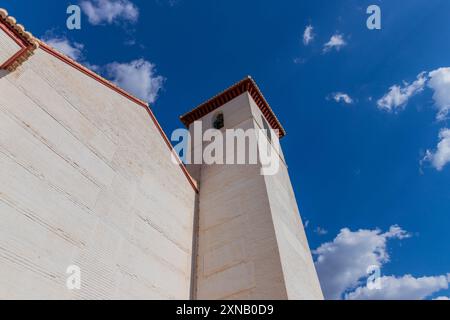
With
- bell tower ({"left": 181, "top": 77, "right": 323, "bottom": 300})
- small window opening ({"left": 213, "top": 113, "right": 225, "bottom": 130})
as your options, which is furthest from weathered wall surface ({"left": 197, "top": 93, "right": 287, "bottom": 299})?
small window opening ({"left": 213, "top": 113, "right": 225, "bottom": 130})

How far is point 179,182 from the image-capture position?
28.4 feet

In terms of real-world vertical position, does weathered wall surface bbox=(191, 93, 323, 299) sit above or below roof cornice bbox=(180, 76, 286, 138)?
below

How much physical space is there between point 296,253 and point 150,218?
3.72 metres

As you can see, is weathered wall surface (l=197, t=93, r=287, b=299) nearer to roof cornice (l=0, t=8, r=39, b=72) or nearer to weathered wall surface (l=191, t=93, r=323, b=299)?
weathered wall surface (l=191, t=93, r=323, b=299)

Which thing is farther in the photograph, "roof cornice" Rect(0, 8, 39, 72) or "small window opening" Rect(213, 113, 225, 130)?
"small window opening" Rect(213, 113, 225, 130)

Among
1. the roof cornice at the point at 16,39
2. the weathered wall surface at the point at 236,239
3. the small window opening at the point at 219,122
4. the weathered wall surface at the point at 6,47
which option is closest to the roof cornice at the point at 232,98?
the small window opening at the point at 219,122

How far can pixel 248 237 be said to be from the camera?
698 cm

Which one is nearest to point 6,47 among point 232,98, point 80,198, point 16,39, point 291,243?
point 16,39

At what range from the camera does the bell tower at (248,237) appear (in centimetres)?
609

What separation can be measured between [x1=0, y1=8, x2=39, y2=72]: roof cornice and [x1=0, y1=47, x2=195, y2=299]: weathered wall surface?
0.68 ft

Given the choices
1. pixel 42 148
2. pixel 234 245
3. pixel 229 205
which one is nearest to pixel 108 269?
Result: pixel 42 148

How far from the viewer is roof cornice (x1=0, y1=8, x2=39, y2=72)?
15.4ft

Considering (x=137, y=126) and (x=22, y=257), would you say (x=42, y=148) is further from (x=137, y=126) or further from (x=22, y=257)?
(x=137, y=126)
